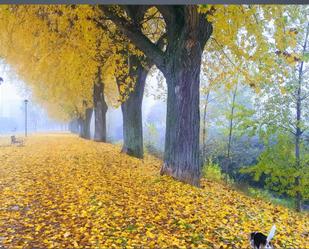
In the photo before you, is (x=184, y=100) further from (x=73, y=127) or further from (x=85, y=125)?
(x=85, y=125)

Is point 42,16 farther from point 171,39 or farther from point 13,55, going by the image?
point 171,39

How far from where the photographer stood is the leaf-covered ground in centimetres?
231

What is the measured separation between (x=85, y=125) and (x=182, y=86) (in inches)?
107

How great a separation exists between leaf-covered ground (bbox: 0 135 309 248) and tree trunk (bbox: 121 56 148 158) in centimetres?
45

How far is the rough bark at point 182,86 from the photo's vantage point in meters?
2.96

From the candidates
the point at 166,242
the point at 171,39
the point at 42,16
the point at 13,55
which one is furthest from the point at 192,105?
the point at 13,55

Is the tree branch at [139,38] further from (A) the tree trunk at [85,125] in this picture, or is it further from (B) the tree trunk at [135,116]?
(A) the tree trunk at [85,125]

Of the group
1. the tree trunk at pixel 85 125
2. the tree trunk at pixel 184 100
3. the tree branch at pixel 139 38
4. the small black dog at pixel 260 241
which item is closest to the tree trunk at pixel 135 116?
the tree branch at pixel 139 38

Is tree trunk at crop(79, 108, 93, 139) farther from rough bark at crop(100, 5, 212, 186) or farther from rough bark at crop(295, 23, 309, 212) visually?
rough bark at crop(295, 23, 309, 212)

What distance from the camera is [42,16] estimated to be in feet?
11.3

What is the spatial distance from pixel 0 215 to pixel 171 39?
211 cm

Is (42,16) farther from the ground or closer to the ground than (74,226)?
farther from the ground

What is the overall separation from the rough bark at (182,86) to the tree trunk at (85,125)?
2188 mm

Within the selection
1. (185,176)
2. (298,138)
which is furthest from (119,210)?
(298,138)
